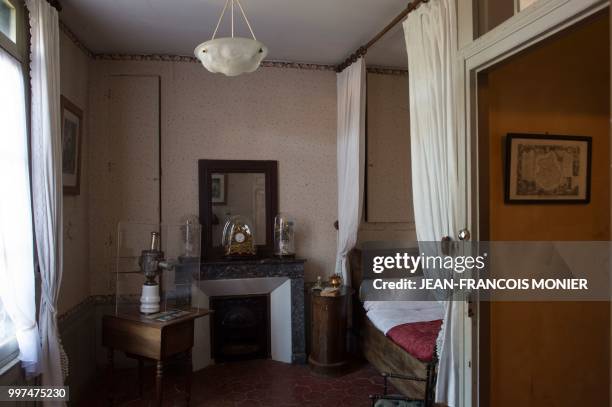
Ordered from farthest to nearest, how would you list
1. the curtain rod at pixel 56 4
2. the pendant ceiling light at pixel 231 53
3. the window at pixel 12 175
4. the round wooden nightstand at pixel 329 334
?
1. the round wooden nightstand at pixel 329 334
2. the curtain rod at pixel 56 4
3. the window at pixel 12 175
4. the pendant ceiling light at pixel 231 53

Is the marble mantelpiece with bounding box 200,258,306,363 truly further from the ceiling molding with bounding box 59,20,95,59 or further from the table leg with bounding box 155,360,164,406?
the ceiling molding with bounding box 59,20,95,59

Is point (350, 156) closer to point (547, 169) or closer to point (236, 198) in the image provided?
point (236, 198)

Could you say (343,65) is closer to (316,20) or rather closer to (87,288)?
(316,20)

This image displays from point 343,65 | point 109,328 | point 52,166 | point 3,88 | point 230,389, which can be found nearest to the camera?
point 3,88

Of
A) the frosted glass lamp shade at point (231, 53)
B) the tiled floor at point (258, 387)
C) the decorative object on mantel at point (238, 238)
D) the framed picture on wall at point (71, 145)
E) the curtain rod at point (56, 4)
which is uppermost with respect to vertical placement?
the curtain rod at point (56, 4)

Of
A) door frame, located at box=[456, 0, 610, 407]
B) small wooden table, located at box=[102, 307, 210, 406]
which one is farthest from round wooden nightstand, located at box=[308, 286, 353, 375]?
door frame, located at box=[456, 0, 610, 407]

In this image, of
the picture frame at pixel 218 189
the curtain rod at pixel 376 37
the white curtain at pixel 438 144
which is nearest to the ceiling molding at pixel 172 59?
the curtain rod at pixel 376 37

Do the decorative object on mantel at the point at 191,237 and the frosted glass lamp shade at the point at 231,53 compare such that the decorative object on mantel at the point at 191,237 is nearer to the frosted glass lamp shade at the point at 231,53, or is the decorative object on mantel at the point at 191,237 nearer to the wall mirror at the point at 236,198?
the wall mirror at the point at 236,198

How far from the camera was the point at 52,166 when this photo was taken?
8.40ft

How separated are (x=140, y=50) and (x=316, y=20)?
1.71m

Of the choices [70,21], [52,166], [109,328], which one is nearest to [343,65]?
[70,21]

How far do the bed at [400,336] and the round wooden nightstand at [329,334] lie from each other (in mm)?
282

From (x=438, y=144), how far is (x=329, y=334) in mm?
2057

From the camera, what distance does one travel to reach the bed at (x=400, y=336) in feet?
9.70
